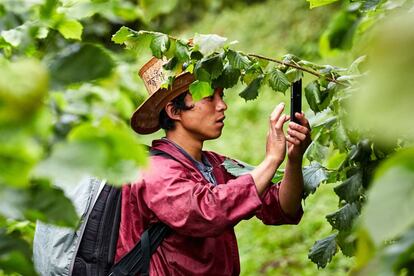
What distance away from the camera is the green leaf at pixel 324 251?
254 centimetres

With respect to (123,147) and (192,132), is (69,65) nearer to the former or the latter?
(123,147)

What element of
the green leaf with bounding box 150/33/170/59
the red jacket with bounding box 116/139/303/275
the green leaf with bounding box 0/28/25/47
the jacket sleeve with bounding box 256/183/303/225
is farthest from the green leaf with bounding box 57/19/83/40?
the jacket sleeve with bounding box 256/183/303/225

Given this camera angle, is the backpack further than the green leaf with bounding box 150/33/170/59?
Yes

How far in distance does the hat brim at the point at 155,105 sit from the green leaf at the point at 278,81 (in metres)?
0.56

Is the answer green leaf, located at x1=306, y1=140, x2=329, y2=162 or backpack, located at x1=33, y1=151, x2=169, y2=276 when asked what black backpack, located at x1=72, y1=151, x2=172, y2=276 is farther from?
green leaf, located at x1=306, y1=140, x2=329, y2=162

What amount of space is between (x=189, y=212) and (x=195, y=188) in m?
0.10

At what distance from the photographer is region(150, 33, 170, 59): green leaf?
8.18 ft

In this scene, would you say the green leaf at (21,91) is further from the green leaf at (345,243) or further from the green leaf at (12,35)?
the green leaf at (345,243)

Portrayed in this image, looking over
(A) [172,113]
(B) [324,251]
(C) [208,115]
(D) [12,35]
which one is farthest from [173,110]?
(D) [12,35]

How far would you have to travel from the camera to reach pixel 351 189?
2275 mm

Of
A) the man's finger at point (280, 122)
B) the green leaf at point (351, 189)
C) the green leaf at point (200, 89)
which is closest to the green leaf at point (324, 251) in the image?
the green leaf at point (351, 189)

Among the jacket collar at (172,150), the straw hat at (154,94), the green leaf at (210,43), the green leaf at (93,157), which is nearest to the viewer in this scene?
the green leaf at (93,157)

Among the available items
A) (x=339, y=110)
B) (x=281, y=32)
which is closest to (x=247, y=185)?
(x=339, y=110)

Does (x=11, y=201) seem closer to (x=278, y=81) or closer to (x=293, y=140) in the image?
(x=278, y=81)
